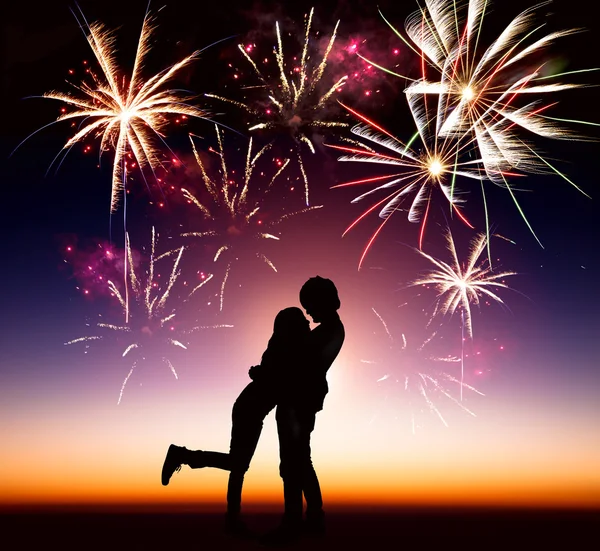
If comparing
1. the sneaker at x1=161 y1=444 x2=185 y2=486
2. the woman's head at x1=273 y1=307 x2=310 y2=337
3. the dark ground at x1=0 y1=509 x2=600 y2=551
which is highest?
the woman's head at x1=273 y1=307 x2=310 y2=337

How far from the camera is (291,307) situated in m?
7.68

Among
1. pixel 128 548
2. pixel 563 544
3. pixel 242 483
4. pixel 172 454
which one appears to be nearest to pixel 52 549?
pixel 128 548

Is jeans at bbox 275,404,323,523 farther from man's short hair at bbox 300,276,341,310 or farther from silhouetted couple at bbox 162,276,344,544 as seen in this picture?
man's short hair at bbox 300,276,341,310

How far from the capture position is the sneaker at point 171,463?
7.86 meters

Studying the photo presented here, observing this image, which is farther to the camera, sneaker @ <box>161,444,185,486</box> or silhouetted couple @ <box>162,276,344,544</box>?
sneaker @ <box>161,444,185,486</box>

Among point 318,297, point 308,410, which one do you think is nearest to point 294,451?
point 308,410

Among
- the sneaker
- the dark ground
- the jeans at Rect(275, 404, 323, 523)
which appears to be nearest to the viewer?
the jeans at Rect(275, 404, 323, 523)

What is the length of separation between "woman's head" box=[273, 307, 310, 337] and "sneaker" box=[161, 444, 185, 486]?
2010 millimetres

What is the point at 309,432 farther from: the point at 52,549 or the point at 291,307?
the point at 52,549

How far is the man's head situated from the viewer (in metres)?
7.89

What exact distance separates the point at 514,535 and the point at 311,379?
14.9 ft

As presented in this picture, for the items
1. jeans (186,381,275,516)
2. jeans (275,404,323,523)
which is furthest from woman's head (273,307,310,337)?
jeans (275,404,323,523)

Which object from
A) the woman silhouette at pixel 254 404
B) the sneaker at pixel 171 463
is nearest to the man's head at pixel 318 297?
the woman silhouette at pixel 254 404

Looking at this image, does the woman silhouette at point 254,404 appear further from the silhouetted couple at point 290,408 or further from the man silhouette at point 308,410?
the man silhouette at point 308,410
